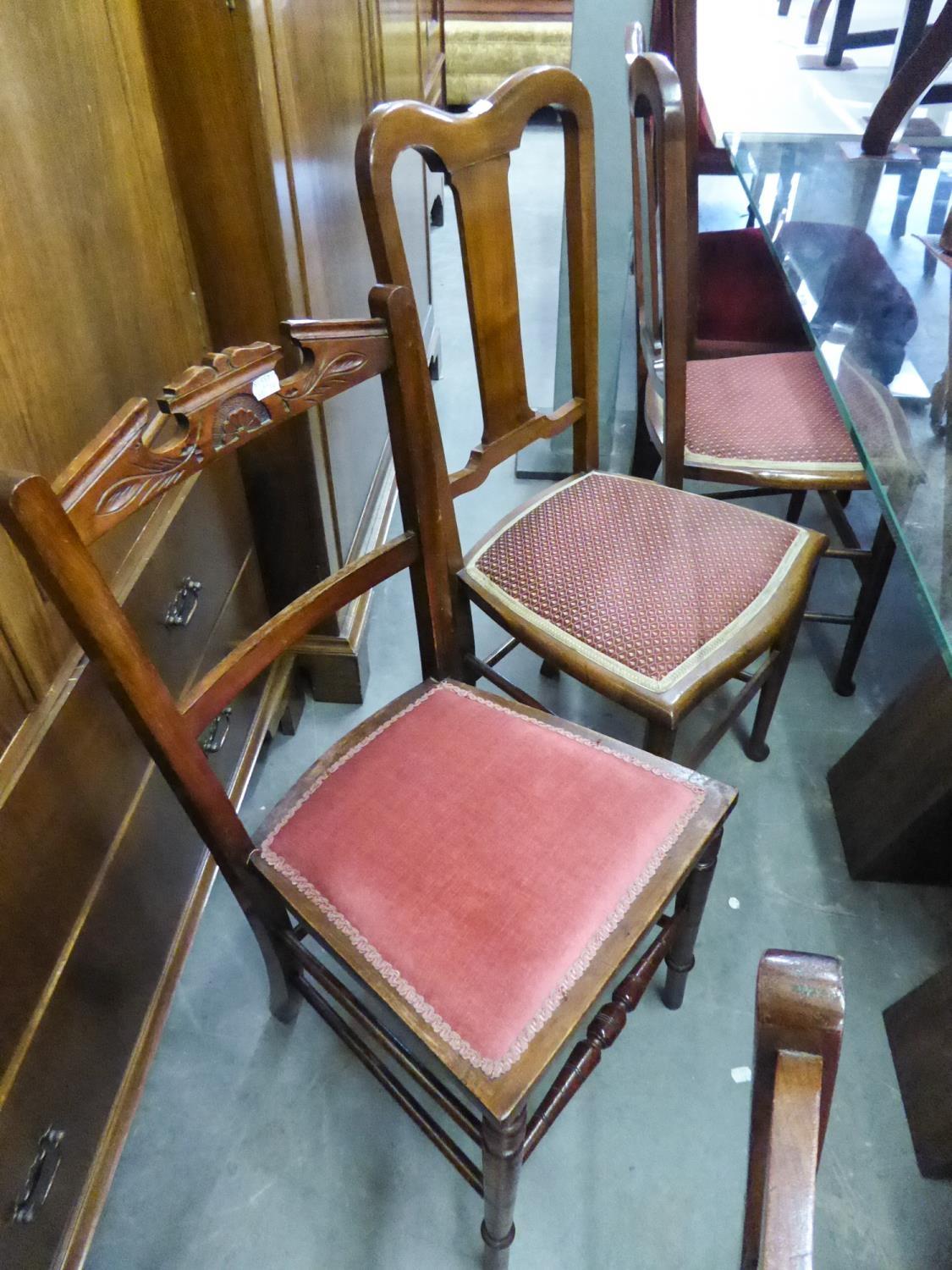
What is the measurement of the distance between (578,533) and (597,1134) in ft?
2.74

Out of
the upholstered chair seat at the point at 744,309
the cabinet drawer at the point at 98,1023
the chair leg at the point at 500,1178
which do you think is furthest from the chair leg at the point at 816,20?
the chair leg at the point at 500,1178

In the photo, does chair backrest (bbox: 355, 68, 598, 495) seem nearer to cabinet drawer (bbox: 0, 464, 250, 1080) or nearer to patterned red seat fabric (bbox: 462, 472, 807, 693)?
patterned red seat fabric (bbox: 462, 472, 807, 693)

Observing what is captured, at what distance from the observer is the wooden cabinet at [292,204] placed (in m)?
0.99

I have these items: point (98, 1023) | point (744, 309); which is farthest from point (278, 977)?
point (744, 309)

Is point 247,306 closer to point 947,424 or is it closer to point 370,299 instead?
point 370,299

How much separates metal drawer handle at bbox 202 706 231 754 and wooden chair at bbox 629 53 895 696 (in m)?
0.83

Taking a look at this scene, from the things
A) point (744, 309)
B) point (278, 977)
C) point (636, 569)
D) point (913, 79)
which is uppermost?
point (913, 79)

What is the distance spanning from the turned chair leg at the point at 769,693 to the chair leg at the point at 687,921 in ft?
1.28

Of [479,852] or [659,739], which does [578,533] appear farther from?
[479,852]

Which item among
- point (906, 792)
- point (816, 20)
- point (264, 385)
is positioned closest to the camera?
point (264, 385)

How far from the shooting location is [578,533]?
4.17 ft

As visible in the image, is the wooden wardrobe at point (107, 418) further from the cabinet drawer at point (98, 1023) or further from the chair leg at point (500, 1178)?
the chair leg at point (500, 1178)

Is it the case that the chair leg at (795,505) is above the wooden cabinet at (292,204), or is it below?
below

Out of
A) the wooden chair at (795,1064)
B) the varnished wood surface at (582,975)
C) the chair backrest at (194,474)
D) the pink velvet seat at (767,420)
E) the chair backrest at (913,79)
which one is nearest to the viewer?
the wooden chair at (795,1064)
